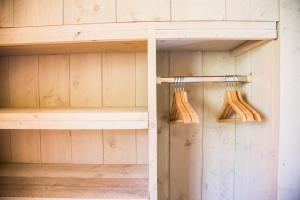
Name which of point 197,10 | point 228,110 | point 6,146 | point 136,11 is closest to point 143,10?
point 136,11

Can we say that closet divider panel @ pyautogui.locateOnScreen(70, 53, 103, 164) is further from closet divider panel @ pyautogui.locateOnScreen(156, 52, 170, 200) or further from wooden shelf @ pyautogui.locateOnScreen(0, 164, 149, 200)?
closet divider panel @ pyautogui.locateOnScreen(156, 52, 170, 200)

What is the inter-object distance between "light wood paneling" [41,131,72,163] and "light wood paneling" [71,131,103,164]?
0.17ft

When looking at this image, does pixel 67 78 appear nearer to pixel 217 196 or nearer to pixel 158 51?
pixel 158 51

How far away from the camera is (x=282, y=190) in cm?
78

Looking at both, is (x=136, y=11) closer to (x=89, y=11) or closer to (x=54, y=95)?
(x=89, y=11)

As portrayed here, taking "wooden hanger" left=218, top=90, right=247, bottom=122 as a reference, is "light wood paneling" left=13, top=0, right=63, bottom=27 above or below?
above

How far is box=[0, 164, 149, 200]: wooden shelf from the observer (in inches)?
32.8

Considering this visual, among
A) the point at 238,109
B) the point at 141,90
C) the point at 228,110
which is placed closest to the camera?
the point at 238,109

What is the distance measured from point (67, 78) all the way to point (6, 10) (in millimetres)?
438

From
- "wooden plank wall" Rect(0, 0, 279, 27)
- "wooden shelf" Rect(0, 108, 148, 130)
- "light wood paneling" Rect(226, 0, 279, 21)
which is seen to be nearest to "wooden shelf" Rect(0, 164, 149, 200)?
"wooden shelf" Rect(0, 108, 148, 130)

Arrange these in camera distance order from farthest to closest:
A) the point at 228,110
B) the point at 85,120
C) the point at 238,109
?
the point at 228,110, the point at 238,109, the point at 85,120

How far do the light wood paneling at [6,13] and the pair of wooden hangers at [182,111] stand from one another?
830 mm

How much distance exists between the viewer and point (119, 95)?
1136 mm

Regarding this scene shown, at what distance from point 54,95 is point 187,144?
0.88m
